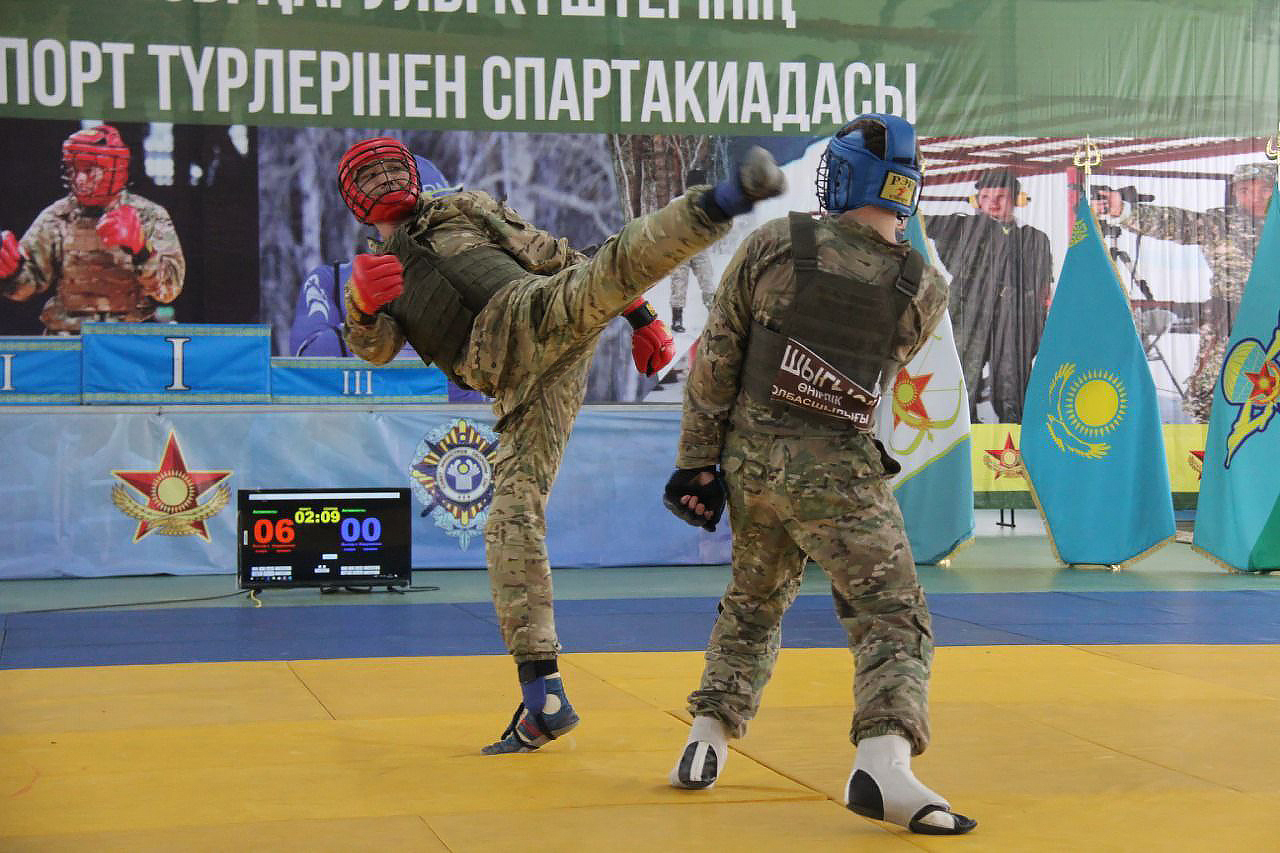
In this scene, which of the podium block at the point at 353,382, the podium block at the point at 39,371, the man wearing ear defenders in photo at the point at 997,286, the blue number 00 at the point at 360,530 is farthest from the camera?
the man wearing ear defenders in photo at the point at 997,286

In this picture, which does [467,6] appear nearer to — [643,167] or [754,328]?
[643,167]

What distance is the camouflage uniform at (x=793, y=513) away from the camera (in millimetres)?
3006

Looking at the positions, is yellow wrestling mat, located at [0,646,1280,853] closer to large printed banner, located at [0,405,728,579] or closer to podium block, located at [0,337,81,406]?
large printed banner, located at [0,405,728,579]

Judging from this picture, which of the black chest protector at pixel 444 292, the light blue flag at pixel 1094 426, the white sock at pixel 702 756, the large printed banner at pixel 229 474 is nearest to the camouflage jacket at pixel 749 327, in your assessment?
the white sock at pixel 702 756

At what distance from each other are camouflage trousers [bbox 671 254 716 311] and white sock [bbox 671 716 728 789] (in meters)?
8.21

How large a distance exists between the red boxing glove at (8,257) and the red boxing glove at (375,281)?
25.8 ft

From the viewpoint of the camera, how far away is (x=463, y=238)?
394 cm

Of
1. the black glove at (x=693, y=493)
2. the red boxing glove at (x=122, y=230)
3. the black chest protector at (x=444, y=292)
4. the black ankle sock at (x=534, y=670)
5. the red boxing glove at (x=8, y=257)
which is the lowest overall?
the black ankle sock at (x=534, y=670)

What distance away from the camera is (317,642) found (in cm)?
620

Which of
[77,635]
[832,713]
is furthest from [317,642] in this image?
[832,713]

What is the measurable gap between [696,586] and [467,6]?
527cm

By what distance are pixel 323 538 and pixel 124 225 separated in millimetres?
3948

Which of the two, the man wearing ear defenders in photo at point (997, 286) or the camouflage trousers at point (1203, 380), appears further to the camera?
the camouflage trousers at point (1203, 380)

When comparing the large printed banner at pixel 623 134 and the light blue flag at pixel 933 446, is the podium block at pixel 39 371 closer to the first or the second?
the large printed banner at pixel 623 134
